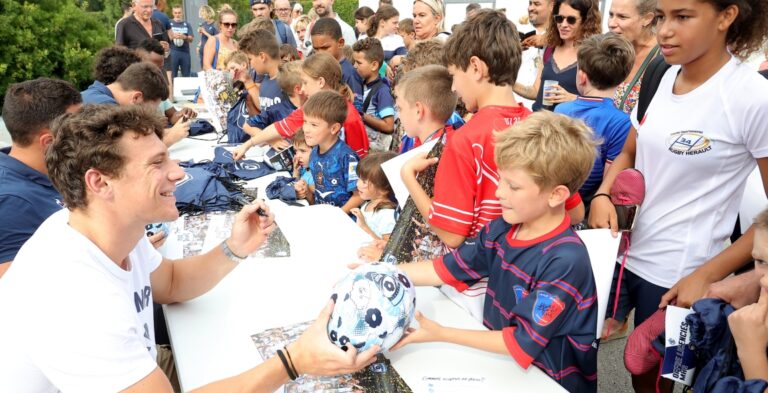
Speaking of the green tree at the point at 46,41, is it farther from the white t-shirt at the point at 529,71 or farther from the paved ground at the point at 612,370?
the paved ground at the point at 612,370

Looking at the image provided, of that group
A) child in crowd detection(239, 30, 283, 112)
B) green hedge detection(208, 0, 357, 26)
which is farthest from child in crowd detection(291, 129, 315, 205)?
green hedge detection(208, 0, 357, 26)

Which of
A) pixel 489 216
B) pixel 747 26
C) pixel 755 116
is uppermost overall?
pixel 747 26

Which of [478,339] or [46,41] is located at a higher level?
[478,339]

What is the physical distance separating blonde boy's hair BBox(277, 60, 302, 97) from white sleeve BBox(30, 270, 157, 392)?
3154 mm

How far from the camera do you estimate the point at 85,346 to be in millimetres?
1154

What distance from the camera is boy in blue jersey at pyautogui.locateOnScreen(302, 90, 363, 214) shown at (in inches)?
128

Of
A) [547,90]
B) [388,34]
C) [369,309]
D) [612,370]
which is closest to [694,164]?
[369,309]

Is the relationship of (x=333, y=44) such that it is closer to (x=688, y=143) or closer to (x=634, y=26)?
(x=634, y=26)

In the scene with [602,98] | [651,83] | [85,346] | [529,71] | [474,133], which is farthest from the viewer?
[529,71]

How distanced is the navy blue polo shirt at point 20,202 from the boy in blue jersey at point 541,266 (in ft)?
5.12

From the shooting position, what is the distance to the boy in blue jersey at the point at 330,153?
10.6 ft

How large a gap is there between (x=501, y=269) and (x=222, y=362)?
86cm

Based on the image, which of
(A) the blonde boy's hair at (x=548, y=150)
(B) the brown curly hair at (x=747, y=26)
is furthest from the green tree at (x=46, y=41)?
(B) the brown curly hair at (x=747, y=26)

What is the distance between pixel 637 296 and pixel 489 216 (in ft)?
2.20
